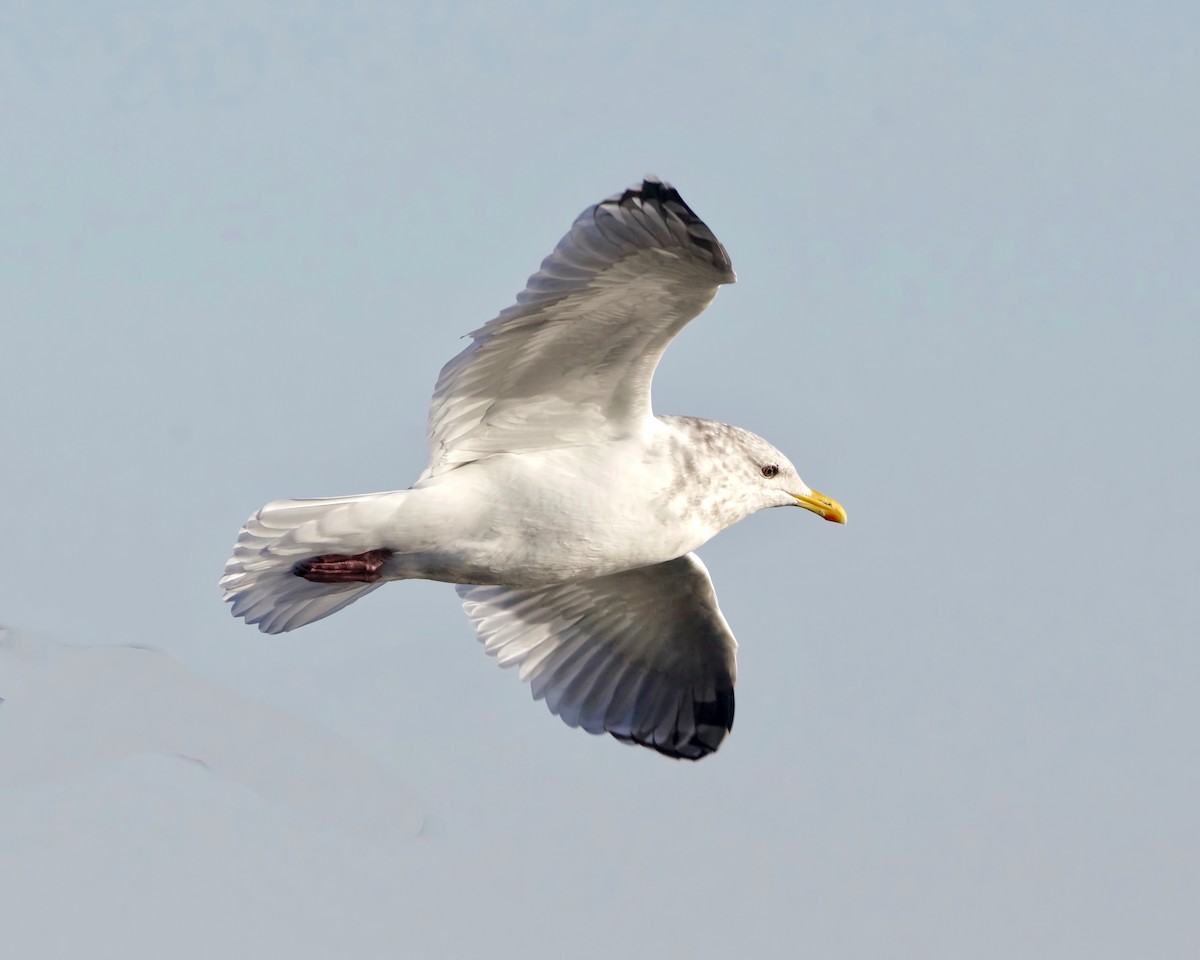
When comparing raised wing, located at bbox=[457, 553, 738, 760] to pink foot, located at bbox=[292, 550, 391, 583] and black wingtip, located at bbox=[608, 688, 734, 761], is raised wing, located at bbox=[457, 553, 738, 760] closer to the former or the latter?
black wingtip, located at bbox=[608, 688, 734, 761]

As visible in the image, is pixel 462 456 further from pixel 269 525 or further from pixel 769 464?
pixel 769 464

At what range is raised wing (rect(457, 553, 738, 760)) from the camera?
11.0 meters

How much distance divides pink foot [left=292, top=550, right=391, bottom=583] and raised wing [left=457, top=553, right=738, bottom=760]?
1.73m

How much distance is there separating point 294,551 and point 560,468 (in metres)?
1.44

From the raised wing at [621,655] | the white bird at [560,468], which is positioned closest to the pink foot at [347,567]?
the white bird at [560,468]

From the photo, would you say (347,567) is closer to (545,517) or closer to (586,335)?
(545,517)

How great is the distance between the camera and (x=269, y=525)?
934cm

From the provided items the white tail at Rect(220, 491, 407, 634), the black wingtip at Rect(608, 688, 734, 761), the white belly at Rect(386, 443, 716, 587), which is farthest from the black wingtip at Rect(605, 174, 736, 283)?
the black wingtip at Rect(608, 688, 734, 761)

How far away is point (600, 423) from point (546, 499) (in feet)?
1.54

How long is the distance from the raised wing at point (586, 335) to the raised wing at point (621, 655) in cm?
183

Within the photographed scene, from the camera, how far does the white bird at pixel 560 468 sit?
830cm

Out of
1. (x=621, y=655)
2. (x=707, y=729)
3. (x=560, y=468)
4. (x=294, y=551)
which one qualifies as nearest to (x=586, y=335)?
(x=560, y=468)

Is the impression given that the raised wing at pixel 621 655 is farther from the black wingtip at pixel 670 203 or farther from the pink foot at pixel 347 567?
the black wingtip at pixel 670 203

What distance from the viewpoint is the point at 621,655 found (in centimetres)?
1132
